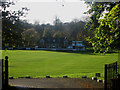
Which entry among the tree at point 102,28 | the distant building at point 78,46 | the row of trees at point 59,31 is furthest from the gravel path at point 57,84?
the distant building at point 78,46

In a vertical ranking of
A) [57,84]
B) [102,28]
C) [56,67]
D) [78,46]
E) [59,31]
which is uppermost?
[59,31]

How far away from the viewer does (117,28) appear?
25.1ft

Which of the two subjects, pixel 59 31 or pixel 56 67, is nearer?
pixel 56 67

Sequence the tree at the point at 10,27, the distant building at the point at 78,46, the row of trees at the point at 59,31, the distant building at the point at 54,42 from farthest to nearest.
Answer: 1. the distant building at the point at 54,42
2. the distant building at the point at 78,46
3. the row of trees at the point at 59,31
4. the tree at the point at 10,27

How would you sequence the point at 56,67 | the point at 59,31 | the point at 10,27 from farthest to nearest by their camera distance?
the point at 59,31 → the point at 56,67 → the point at 10,27

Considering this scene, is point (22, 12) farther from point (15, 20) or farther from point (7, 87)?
point (7, 87)

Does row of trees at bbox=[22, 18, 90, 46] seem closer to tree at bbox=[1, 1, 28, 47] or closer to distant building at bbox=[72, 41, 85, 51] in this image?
distant building at bbox=[72, 41, 85, 51]

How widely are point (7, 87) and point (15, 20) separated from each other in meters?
3.12

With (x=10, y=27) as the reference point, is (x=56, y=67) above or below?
below

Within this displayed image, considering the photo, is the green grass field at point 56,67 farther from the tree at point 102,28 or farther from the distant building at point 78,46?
the distant building at point 78,46

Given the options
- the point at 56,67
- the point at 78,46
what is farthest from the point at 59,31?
the point at 56,67

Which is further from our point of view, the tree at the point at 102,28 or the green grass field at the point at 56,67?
the green grass field at the point at 56,67

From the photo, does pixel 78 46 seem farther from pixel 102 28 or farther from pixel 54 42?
pixel 102 28

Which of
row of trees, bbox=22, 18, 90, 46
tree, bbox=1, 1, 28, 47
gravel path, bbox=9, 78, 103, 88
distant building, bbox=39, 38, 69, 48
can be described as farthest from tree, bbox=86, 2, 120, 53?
distant building, bbox=39, 38, 69, 48
